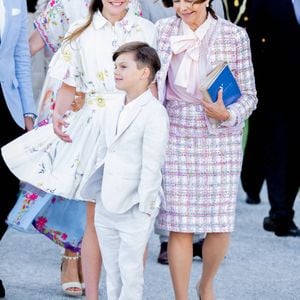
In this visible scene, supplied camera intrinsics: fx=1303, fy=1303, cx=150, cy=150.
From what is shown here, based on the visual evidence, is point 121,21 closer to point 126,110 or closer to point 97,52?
point 97,52

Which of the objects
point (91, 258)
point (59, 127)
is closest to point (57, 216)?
point (91, 258)

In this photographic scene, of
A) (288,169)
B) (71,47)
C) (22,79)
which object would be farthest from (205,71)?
(288,169)

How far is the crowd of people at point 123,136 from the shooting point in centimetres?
568

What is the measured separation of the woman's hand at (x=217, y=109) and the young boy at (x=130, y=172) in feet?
0.74

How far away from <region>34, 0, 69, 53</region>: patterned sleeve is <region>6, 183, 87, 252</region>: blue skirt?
0.76 meters

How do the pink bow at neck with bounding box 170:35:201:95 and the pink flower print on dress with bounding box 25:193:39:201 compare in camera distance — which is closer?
the pink bow at neck with bounding box 170:35:201:95

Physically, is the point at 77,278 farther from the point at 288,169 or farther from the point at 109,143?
the point at 288,169

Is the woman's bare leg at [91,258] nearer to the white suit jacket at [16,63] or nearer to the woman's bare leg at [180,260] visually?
the woman's bare leg at [180,260]

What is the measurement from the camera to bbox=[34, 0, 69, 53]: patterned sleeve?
6586 mm

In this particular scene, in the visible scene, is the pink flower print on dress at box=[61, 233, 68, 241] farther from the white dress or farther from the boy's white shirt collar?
the boy's white shirt collar

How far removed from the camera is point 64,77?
611 cm

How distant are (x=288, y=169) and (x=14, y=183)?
2.92 metres

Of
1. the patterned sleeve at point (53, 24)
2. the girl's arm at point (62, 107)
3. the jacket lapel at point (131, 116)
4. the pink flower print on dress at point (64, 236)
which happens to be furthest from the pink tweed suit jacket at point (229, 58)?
the pink flower print on dress at point (64, 236)

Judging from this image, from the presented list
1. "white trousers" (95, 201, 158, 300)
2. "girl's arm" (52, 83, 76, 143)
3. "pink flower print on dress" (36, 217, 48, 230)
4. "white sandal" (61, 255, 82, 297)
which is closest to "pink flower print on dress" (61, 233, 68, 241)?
"pink flower print on dress" (36, 217, 48, 230)
